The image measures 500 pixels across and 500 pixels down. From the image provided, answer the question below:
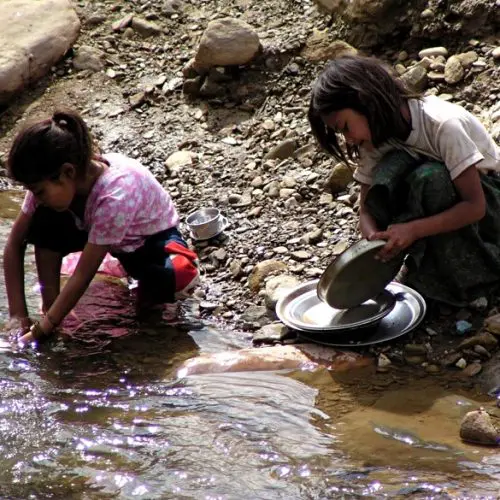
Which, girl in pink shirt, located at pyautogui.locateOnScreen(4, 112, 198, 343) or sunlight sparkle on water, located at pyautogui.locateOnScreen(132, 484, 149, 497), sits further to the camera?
girl in pink shirt, located at pyautogui.locateOnScreen(4, 112, 198, 343)

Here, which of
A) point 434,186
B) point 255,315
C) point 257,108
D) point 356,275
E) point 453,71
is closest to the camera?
point 434,186

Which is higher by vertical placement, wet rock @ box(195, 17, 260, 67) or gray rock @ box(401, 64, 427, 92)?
wet rock @ box(195, 17, 260, 67)

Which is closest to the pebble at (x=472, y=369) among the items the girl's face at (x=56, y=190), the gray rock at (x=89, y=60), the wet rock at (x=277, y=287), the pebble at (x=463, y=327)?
the pebble at (x=463, y=327)

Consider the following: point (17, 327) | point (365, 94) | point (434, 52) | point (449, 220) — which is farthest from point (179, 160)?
point (449, 220)

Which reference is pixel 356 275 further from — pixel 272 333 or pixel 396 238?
pixel 272 333

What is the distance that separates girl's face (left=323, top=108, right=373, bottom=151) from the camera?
3.15m

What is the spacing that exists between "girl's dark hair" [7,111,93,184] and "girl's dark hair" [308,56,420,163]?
2.85ft

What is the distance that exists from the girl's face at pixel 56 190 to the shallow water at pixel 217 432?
2.04ft

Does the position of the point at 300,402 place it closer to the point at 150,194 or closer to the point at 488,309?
the point at 488,309

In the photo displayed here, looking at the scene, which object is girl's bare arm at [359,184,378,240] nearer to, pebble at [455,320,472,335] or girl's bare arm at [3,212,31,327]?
pebble at [455,320,472,335]

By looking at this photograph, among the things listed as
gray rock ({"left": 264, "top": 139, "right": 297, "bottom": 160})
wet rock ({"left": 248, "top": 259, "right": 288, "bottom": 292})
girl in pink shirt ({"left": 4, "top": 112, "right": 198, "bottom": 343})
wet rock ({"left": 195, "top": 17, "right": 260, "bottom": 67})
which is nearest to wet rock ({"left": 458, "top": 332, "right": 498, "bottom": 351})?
wet rock ({"left": 248, "top": 259, "right": 288, "bottom": 292})

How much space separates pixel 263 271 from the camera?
397cm

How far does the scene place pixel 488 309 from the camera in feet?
11.0

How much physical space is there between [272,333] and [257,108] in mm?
2094
